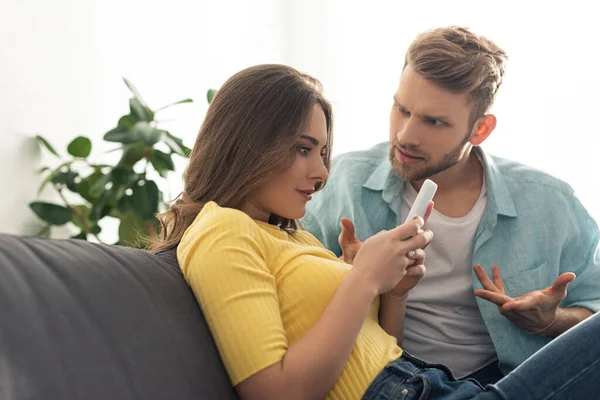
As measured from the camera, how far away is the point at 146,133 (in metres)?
2.47

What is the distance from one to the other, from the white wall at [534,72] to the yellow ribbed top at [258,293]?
1986 mm

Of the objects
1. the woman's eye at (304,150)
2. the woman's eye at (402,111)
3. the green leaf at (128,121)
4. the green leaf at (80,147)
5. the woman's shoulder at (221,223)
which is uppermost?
the woman's eye at (304,150)

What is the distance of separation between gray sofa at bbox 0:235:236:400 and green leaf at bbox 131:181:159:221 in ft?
4.46

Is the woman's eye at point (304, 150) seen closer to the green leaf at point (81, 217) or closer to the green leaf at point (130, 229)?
the green leaf at point (130, 229)

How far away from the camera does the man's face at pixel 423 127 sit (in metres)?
1.81

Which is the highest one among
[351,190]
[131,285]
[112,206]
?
[131,285]

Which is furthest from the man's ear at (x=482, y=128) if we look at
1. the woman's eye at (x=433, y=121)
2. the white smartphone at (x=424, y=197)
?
the white smartphone at (x=424, y=197)

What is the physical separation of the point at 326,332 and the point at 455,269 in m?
0.78

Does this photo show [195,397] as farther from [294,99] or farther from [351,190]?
[351,190]

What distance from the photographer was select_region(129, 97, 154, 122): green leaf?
249 centimetres

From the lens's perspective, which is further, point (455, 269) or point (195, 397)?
point (455, 269)

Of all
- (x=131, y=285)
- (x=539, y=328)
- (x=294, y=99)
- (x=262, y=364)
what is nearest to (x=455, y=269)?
(x=539, y=328)

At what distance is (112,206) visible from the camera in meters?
2.54

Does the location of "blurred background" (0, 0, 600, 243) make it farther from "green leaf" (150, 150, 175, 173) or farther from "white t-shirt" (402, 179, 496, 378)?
"white t-shirt" (402, 179, 496, 378)
